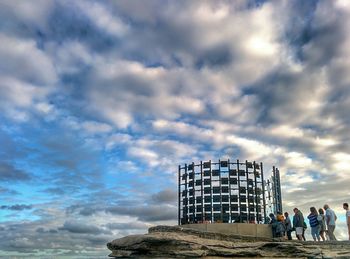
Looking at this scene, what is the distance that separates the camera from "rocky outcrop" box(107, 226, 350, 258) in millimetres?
16984

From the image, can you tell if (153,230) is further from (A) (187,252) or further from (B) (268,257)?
(B) (268,257)

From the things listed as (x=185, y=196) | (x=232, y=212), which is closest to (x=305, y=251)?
(x=232, y=212)

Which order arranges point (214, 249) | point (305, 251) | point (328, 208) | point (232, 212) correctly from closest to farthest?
1. point (305, 251)
2. point (214, 249)
3. point (328, 208)
4. point (232, 212)

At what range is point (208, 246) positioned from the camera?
58.4 ft

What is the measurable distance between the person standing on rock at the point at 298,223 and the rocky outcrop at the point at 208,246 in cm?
223

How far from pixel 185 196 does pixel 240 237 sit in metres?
6.39

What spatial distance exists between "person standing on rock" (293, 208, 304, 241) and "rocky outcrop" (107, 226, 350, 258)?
7.31 feet

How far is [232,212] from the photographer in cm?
2392

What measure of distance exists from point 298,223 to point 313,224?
781 millimetres

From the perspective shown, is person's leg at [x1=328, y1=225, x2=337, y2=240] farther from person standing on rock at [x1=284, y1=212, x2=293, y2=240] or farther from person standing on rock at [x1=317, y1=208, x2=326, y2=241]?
person standing on rock at [x1=284, y1=212, x2=293, y2=240]

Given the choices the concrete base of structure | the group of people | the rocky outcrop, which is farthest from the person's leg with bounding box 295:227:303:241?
the rocky outcrop

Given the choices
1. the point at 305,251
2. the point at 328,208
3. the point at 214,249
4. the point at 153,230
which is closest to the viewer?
the point at 305,251

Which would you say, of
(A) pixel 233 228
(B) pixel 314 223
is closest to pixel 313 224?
(B) pixel 314 223

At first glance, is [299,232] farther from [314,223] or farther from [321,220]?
[321,220]
